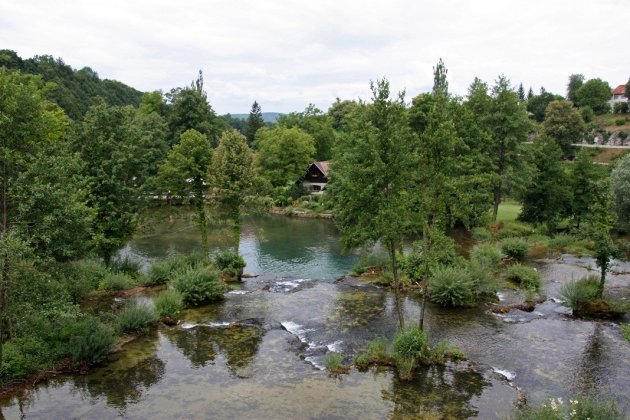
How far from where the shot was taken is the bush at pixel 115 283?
26.8 m

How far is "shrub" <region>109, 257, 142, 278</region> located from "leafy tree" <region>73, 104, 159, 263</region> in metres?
1.79

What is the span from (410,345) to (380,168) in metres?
6.46

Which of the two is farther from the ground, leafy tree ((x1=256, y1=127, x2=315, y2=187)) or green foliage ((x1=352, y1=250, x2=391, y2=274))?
leafy tree ((x1=256, y1=127, x2=315, y2=187))

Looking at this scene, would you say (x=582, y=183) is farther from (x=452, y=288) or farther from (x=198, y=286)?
(x=198, y=286)

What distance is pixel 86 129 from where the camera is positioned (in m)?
27.5

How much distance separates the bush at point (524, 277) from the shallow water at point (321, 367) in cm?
99

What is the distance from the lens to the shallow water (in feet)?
48.9

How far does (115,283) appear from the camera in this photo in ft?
88.1

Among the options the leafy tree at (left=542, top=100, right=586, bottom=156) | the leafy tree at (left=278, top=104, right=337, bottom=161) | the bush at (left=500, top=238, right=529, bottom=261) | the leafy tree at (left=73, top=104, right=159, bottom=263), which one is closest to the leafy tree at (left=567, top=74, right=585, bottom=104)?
the leafy tree at (left=542, top=100, right=586, bottom=156)

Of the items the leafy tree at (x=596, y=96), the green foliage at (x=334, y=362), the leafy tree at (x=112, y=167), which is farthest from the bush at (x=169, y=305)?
the leafy tree at (x=596, y=96)

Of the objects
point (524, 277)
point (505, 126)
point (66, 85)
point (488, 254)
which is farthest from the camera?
point (66, 85)

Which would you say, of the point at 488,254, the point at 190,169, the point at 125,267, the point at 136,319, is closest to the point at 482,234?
the point at 488,254

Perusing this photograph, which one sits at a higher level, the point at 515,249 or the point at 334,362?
the point at 515,249

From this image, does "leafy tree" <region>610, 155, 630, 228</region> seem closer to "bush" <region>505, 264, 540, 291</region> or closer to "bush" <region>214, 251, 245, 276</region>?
"bush" <region>505, 264, 540, 291</region>
